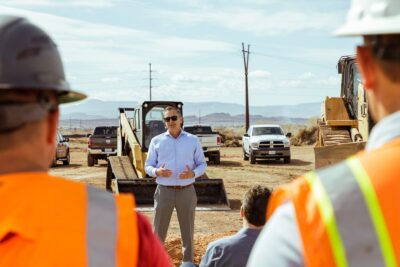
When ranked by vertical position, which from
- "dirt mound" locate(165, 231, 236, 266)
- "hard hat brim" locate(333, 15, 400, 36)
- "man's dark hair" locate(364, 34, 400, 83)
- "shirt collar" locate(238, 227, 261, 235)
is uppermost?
"hard hat brim" locate(333, 15, 400, 36)

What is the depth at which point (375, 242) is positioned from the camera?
143 cm

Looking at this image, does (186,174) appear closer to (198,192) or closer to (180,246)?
(180,246)

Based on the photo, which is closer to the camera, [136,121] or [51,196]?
[51,196]

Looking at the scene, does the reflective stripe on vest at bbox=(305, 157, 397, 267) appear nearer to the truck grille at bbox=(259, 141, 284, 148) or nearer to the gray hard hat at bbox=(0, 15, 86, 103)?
the gray hard hat at bbox=(0, 15, 86, 103)

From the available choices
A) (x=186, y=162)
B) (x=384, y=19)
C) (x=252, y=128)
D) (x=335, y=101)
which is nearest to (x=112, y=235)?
(x=384, y=19)

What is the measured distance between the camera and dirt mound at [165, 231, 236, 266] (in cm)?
912

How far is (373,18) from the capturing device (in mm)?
1585

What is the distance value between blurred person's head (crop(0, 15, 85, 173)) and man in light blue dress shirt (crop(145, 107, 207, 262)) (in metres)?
6.01

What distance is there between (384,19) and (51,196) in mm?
892

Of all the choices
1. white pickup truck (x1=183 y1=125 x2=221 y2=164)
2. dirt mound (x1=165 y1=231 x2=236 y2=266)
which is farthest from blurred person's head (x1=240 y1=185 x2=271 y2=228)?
white pickup truck (x1=183 y1=125 x2=221 y2=164)

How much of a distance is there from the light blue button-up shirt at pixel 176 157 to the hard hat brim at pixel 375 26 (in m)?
6.37

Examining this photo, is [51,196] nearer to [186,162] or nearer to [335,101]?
[186,162]

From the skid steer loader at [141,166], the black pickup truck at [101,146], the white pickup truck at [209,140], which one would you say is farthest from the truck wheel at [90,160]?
the skid steer loader at [141,166]

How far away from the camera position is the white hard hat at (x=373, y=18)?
1.54 m
